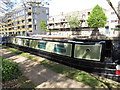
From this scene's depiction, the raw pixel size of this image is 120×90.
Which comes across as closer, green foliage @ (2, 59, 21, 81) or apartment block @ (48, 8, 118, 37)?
green foliage @ (2, 59, 21, 81)

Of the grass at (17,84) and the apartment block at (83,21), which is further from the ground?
the apartment block at (83,21)

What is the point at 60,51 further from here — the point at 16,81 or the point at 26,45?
the point at 26,45

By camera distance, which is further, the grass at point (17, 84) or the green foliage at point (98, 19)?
the green foliage at point (98, 19)

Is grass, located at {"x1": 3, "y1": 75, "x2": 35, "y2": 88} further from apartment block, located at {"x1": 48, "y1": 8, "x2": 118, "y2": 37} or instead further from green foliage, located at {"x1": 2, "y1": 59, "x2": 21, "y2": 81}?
apartment block, located at {"x1": 48, "y1": 8, "x2": 118, "y2": 37}

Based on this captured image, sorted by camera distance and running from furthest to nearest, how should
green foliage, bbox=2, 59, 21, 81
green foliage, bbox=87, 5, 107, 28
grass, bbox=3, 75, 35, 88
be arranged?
1. green foliage, bbox=87, 5, 107, 28
2. green foliage, bbox=2, 59, 21, 81
3. grass, bbox=3, 75, 35, 88

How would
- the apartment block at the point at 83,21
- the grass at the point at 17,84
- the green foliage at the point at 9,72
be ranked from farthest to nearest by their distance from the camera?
the apartment block at the point at 83,21 → the green foliage at the point at 9,72 → the grass at the point at 17,84

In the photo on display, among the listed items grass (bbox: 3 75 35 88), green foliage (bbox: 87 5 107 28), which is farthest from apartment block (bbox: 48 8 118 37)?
grass (bbox: 3 75 35 88)

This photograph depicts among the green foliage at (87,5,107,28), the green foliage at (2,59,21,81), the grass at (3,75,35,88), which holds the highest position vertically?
the green foliage at (87,5,107,28)

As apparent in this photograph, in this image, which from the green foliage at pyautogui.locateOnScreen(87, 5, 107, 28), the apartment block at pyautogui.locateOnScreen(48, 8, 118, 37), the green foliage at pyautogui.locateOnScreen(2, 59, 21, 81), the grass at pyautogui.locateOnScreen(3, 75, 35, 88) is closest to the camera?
the grass at pyautogui.locateOnScreen(3, 75, 35, 88)

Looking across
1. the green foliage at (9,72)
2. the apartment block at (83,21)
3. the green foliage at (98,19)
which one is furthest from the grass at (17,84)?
the green foliage at (98,19)

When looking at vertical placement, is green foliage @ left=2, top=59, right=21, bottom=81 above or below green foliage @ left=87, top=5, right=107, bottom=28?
below

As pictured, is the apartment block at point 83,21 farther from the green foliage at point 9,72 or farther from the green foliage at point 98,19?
the green foliage at point 9,72

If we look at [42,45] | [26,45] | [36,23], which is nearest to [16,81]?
[42,45]

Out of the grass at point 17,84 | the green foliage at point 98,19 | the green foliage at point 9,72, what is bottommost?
the grass at point 17,84
